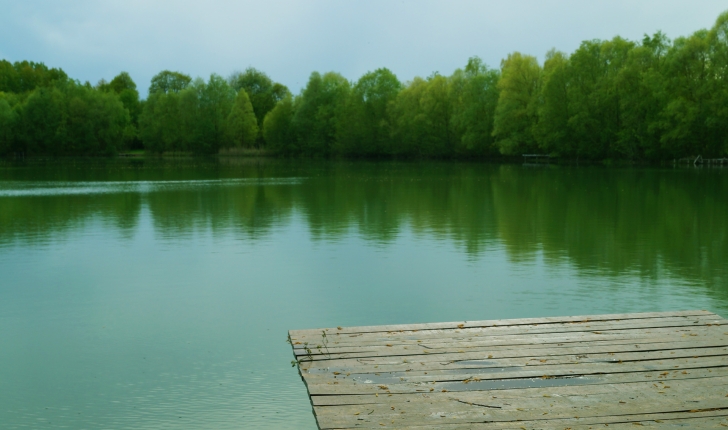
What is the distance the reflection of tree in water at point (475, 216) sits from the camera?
1402cm

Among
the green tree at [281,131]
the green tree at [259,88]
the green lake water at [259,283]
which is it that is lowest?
the green lake water at [259,283]

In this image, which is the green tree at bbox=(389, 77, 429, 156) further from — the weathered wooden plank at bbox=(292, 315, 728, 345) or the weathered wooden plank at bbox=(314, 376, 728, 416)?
the weathered wooden plank at bbox=(314, 376, 728, 416)

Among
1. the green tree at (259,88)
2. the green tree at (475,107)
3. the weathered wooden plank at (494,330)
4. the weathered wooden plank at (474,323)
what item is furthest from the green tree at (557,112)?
the weathered wooden plank at (494,330)

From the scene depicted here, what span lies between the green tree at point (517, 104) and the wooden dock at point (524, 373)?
60.6 m

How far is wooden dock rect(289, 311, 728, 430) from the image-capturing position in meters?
5.17

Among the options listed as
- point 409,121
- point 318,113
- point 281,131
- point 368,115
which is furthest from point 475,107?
point 281,131

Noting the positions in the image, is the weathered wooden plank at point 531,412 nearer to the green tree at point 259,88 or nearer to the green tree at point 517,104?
the green tree at point 517,104

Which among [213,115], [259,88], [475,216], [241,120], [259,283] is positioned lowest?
[259,283]

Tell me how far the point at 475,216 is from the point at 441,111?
2296 inches

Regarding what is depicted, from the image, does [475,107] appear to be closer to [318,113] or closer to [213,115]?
[318,113]

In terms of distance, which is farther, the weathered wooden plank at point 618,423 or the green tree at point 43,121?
the green tree at point 43,121

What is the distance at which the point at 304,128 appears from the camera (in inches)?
3536

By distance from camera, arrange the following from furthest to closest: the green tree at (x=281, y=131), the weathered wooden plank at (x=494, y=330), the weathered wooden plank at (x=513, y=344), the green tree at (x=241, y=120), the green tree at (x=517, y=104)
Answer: the green tree at (x=281, y=131) → the green tree at (x=241, y=120) → the green tree at (x=517, y=104) → the weathered wooden plank at (x=494, y=330) → the weathered wooden plank at (x=513, y=344)

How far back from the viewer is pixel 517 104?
220ft
